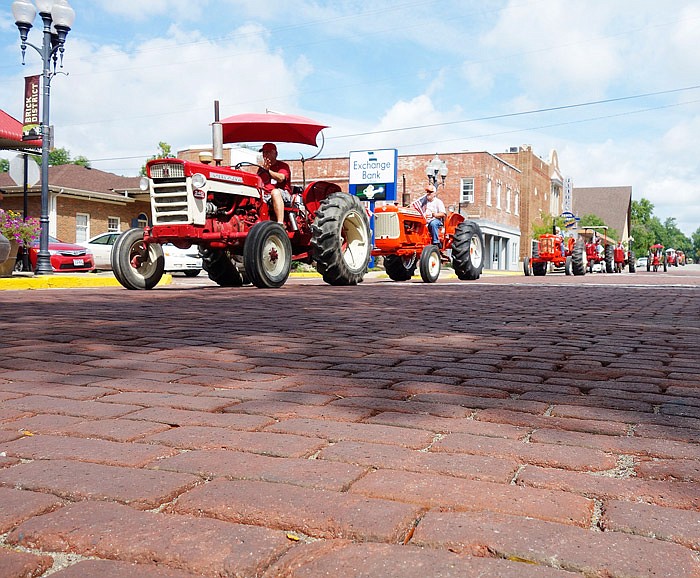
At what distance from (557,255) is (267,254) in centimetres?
2057

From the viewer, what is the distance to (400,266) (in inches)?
678

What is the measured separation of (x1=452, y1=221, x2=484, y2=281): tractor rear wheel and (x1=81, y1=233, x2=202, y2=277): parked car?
833 centimetres

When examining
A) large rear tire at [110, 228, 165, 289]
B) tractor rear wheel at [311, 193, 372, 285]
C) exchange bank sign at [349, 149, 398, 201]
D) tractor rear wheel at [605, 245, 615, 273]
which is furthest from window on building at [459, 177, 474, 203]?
large rear tire at [110, 228, 165, 289]

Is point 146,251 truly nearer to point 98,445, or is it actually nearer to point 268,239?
point 268,239

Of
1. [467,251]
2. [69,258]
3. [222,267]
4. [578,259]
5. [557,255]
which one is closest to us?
[222,267]

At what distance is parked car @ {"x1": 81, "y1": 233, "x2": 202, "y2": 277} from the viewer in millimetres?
22344

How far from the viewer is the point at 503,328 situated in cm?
638

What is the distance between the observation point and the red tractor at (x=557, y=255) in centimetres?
2889

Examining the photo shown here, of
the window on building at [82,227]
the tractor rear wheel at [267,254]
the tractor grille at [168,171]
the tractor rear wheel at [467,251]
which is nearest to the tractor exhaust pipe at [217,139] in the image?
the tractor grille at [168,171]

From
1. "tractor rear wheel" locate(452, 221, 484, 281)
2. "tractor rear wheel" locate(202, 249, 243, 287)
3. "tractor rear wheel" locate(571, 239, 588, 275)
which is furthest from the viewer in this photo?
"tractor rear wheel" locate(571, 239, 588, 275)

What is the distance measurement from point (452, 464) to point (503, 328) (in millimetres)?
4057

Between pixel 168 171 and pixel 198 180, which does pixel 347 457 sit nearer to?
pixel 198 180

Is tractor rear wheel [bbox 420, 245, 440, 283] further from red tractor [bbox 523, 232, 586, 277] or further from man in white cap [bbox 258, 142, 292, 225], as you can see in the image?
red tractor [bbox 523, 232, 586, 277]

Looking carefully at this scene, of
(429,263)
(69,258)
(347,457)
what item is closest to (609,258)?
(429,263)
